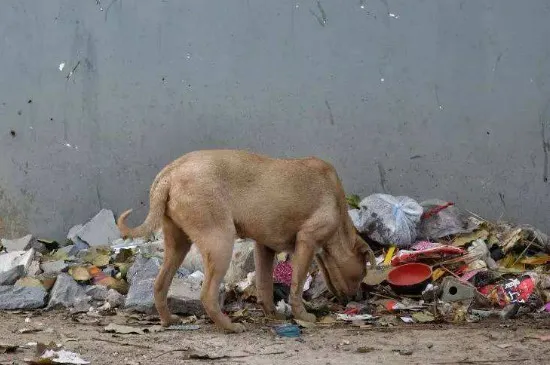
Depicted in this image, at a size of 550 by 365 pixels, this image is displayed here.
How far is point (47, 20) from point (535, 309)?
4991 millimetres

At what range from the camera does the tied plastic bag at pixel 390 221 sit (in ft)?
26.2

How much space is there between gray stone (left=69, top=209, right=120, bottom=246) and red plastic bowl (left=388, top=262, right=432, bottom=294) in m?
2.64

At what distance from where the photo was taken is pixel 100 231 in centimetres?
877

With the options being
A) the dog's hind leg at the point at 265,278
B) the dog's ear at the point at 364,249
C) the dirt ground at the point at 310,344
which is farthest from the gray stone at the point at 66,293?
the dog's ear at the point at 364,249

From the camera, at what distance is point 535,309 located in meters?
7.10

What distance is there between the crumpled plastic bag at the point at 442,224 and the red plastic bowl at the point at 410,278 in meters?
0.66

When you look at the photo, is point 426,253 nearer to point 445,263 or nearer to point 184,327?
point 445,263

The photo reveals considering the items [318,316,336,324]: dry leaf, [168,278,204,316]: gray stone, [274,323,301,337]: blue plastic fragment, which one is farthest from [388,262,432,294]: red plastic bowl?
[168,278,204,316]: gray stone

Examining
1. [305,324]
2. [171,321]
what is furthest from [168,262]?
[305,324]

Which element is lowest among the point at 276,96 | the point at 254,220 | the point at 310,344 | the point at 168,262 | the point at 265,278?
the point at 310,344

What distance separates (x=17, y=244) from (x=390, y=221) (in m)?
3.35

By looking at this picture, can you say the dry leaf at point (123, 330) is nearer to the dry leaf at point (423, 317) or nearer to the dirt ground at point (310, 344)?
the dirt ground at point (310, 344)

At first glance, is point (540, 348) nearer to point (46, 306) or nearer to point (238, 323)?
point (238, 323)

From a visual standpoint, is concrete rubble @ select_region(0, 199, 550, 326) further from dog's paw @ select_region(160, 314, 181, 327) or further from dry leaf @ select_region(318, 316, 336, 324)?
dog's paw @ select_region(160, 314, 181, 327)
